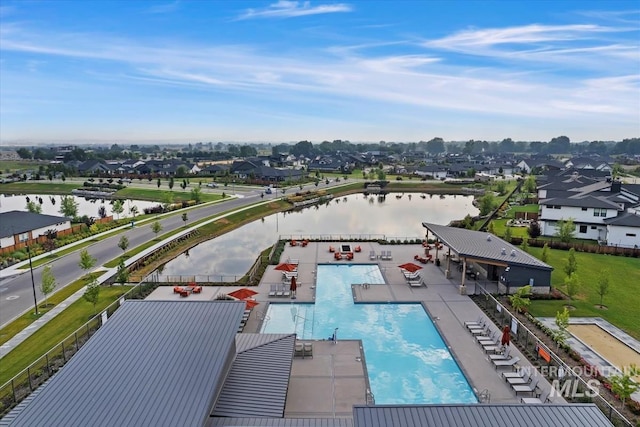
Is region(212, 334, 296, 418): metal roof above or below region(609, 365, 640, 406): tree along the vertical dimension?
above

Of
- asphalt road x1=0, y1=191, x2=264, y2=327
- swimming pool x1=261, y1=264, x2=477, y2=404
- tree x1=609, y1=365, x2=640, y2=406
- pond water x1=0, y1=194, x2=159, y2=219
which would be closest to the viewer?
tree x1=609, y1=365, x2=640, y2=406

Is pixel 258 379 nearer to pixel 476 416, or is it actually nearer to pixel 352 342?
pixel 476 416

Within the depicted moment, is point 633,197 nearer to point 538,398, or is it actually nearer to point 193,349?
point 538,398

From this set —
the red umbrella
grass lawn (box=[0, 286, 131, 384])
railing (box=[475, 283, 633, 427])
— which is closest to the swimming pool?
the red umbrella

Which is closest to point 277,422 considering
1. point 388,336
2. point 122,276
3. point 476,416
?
point 476,416

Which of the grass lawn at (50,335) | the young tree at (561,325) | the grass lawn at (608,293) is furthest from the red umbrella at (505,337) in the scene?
the grass lawn at (50,335)

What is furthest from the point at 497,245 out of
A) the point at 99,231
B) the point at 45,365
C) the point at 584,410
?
the point at 99,231

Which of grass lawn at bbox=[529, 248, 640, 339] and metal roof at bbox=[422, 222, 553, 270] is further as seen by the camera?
metal roof at bbox=[422, 222, 553, 270]

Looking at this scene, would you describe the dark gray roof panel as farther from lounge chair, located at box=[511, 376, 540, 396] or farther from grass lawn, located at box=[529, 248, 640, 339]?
grass lawn, located at box=[529, 248, 640, 339]
